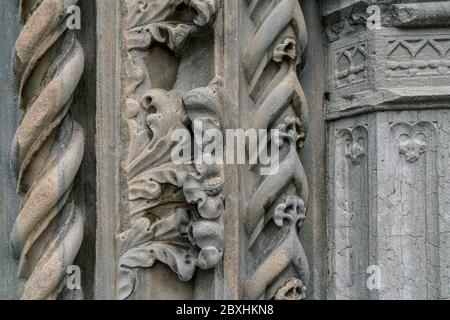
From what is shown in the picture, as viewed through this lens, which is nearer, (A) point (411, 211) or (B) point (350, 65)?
(A) point (411, 211)

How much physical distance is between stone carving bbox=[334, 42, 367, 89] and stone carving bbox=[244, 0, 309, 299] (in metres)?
0.13

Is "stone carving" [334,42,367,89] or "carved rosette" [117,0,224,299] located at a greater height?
"stone carving" [334,42,367,89]

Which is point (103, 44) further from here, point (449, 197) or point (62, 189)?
point (449, 197)

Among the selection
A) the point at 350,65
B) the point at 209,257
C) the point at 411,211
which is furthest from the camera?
the point at 350,65

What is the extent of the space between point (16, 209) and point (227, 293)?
63 centimetres

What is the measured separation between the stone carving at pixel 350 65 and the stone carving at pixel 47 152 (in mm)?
728

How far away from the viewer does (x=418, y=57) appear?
9.64ft

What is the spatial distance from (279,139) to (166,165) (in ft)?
1.03

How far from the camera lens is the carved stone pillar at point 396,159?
2885 millimetres

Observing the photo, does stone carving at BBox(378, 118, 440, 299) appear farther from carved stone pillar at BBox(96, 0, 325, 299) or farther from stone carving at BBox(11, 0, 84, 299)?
stone carving at BBox(11, 0, 84, 299)

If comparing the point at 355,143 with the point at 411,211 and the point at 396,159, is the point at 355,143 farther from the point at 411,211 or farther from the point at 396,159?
the point at 411,211

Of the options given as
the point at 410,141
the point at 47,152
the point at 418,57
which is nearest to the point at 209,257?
the point at 47,152

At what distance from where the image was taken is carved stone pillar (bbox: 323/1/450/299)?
2.88 meters

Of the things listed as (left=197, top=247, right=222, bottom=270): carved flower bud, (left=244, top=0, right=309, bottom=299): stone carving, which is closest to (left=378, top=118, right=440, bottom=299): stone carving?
(left=244, top=0, right=309, bottom=299): stone carving
